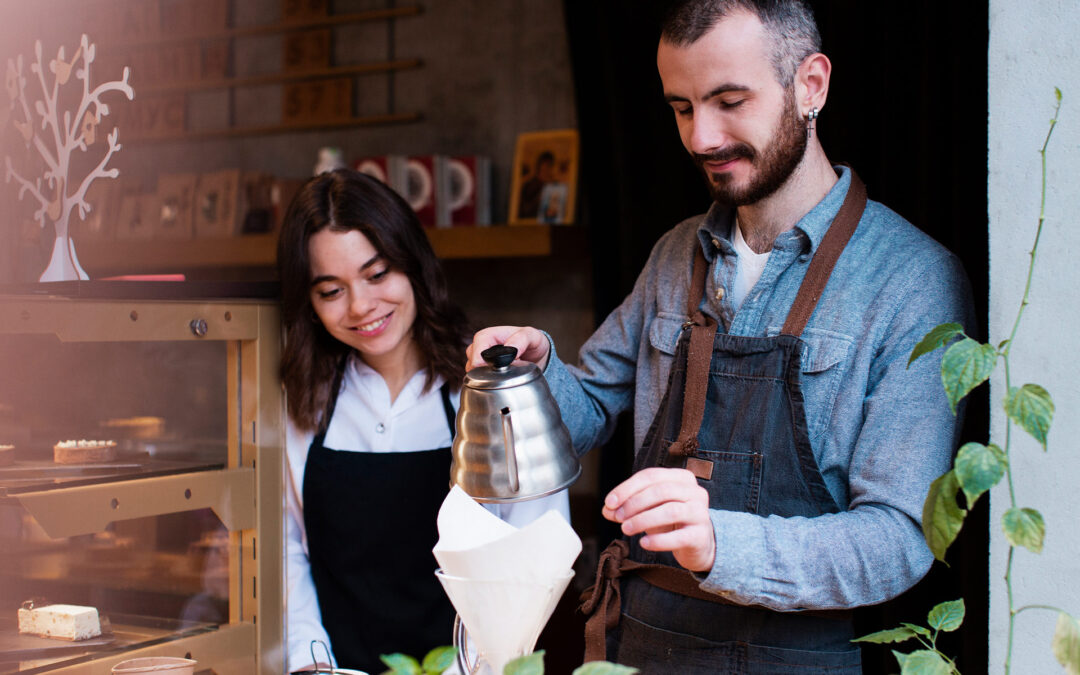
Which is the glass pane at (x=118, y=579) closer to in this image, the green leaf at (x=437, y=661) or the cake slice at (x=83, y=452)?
the cake slice at (x=83, y=452)

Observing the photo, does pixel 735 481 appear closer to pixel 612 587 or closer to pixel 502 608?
pixel 612 587

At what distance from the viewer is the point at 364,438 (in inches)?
72.9

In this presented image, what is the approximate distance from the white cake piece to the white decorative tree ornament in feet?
1.70

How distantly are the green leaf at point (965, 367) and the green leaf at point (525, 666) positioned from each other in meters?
0.50

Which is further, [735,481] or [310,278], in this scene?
[310,278]

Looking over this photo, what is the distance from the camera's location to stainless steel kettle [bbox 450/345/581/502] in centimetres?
103

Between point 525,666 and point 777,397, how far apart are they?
634 mm

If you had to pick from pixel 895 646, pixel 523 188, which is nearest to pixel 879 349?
pixel 895 646

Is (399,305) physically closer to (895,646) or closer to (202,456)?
(202,456)

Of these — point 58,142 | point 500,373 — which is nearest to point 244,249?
point 58,142

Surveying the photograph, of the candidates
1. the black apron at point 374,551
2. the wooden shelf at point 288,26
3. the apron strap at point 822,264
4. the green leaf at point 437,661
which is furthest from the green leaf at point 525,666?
the wooden shelf at point 288,26

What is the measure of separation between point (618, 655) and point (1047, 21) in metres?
1.03

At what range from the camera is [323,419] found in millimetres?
1827

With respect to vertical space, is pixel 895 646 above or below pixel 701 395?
below
